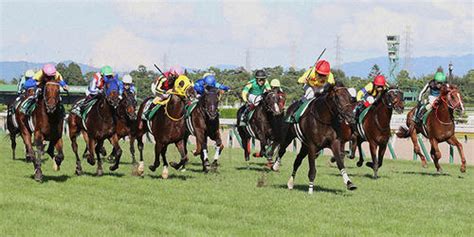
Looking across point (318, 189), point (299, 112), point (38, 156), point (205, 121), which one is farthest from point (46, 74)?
point (318, 189)

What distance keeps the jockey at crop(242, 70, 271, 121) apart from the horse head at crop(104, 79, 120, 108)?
16.3 ft

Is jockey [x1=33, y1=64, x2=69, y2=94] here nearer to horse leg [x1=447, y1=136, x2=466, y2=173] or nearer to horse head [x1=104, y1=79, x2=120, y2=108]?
horse head [x1=104, y1=79, x2=120, y2=108]

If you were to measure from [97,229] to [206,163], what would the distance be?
8163mm

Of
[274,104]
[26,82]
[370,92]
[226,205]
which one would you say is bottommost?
[226,205]

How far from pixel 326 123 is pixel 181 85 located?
151 inches

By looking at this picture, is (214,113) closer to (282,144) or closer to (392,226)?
(282,144)

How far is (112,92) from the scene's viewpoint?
54.0ft

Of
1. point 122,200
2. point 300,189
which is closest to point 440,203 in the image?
point 300,189

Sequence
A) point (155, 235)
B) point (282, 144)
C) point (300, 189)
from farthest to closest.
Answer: point (282, 144) → point (300, 189) → point (155, 235)

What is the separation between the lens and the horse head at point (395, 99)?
17.5m

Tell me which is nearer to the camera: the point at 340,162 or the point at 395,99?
the point at 340,162

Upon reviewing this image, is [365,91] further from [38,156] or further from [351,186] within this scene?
[38,156]

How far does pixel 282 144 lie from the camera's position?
1659cm

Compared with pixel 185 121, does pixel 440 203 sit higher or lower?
lower
